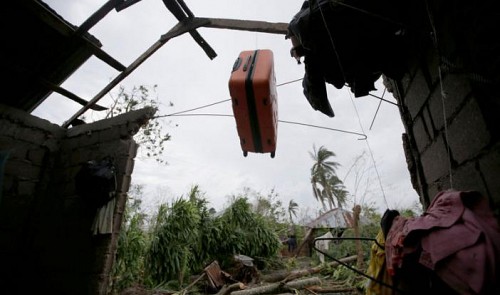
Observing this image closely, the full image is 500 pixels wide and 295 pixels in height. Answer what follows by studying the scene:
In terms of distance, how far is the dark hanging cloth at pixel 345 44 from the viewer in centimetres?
125

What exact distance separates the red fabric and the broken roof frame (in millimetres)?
2133

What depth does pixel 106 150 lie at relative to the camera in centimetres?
319

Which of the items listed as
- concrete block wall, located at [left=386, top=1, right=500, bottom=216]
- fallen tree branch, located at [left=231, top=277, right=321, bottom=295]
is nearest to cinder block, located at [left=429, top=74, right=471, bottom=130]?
A: concrete block wall, located at [left=386, top=1, right=500, bottom=216]

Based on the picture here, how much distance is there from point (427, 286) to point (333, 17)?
46.7 inches

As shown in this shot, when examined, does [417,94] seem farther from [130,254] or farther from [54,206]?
[130,254]

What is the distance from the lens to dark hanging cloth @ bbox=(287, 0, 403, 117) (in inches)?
49.2

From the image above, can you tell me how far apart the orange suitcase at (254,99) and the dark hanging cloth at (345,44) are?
626 mm

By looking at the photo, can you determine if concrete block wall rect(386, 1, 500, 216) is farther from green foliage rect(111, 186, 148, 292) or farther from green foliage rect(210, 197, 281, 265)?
green foliage rect(210, 197, 281, 265)

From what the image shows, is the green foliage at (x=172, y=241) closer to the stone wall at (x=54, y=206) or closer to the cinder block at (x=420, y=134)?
the stone wall at (x=54, y=206)

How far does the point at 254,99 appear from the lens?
2225 mm

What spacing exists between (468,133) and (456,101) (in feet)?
0.50

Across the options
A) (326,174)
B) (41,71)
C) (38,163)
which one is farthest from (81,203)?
(326,174)

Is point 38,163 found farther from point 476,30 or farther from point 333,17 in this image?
point 476,30

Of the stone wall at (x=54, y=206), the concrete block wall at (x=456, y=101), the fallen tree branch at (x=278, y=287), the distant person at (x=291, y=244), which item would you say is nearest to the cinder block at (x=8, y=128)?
the stone wall at (x=54, y=206)
